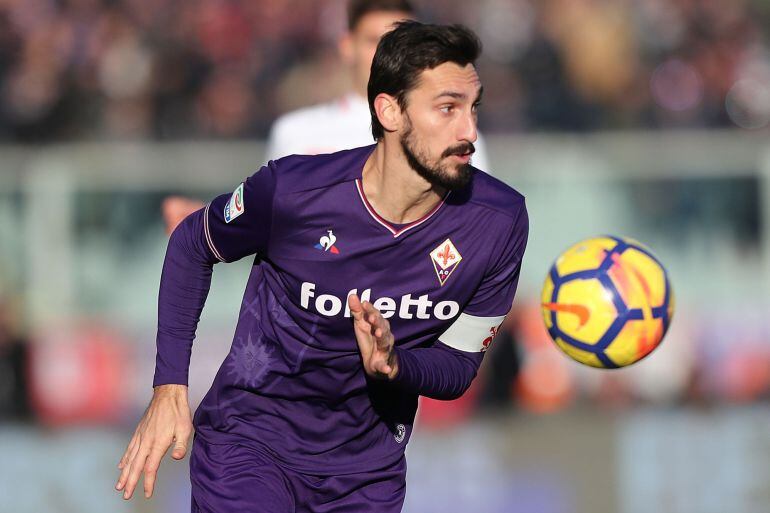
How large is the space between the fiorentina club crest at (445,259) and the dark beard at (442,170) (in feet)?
0.74

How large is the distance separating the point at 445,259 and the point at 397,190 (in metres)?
0.30

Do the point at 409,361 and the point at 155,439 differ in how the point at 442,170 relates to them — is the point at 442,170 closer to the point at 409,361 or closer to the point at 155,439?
the point at 409,361

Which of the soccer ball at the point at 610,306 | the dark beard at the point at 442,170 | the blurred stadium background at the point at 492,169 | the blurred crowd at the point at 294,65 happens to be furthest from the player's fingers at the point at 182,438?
the blurred crowd at the point at 294,65

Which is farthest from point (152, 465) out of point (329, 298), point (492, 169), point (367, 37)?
point (492, 169)

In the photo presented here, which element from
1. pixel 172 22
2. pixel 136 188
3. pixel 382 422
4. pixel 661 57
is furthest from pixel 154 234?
pixel 382 422

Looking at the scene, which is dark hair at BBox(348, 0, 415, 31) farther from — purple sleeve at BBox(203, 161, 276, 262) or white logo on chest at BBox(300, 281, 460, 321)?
white logo on chest at BBox(300, 281, 460, 321)

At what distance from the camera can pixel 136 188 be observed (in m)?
12.2

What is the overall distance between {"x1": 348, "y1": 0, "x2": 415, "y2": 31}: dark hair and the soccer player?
1.71 meters

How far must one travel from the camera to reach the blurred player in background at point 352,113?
623cm

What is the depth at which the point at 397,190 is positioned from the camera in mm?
4559

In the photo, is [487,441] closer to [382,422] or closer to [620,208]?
[620,208]

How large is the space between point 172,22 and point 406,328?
8940 mm

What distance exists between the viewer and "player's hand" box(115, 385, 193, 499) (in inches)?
174

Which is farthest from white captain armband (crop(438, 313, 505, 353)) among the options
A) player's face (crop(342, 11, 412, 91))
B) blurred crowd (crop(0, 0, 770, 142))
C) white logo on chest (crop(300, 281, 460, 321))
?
blurred crowd (crop(0, 0, 770, 142))
